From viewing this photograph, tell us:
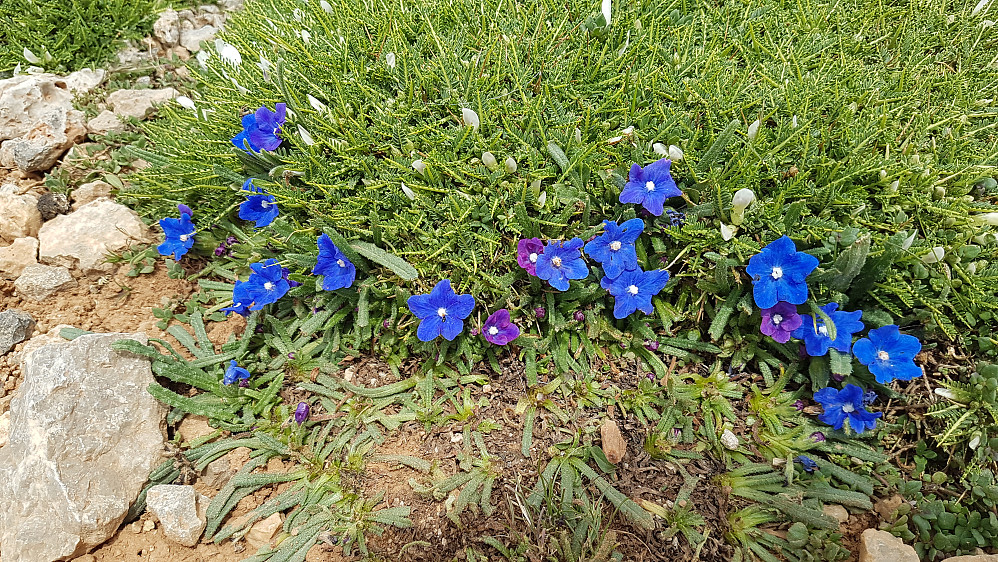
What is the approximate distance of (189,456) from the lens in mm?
2902

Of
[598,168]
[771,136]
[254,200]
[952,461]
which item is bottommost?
[952,461]

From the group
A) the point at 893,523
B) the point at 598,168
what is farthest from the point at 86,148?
the point at 893,523

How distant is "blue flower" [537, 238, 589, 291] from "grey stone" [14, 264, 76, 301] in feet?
10.0

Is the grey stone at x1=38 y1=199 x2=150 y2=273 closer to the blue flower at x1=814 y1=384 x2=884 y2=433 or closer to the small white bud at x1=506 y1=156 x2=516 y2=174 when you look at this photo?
the small white bud at x1=506 y1=156 x2=516 y2=174

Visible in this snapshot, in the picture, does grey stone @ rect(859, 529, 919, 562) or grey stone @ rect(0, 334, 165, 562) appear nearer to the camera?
grey stone @ rect(859, 529, 919, 562)

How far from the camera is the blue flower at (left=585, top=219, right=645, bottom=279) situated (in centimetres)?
277

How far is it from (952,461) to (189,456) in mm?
3839

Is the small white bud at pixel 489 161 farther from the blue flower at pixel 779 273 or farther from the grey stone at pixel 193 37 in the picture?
the grey stone at pixel 193 37

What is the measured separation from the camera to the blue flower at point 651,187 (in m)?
2.73

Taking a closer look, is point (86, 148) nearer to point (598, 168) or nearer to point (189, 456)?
point (189, 456)

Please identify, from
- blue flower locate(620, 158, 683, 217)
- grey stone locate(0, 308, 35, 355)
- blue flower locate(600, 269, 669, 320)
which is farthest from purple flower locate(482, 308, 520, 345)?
grey stone locate(0, 308, 35, 355)

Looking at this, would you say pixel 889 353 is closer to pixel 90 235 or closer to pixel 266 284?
pixel 266 284

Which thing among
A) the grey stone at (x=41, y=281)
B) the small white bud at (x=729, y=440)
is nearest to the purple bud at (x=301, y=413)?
the grey stone at (x=41, y=281)

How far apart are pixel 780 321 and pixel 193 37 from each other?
5614 millimetres
